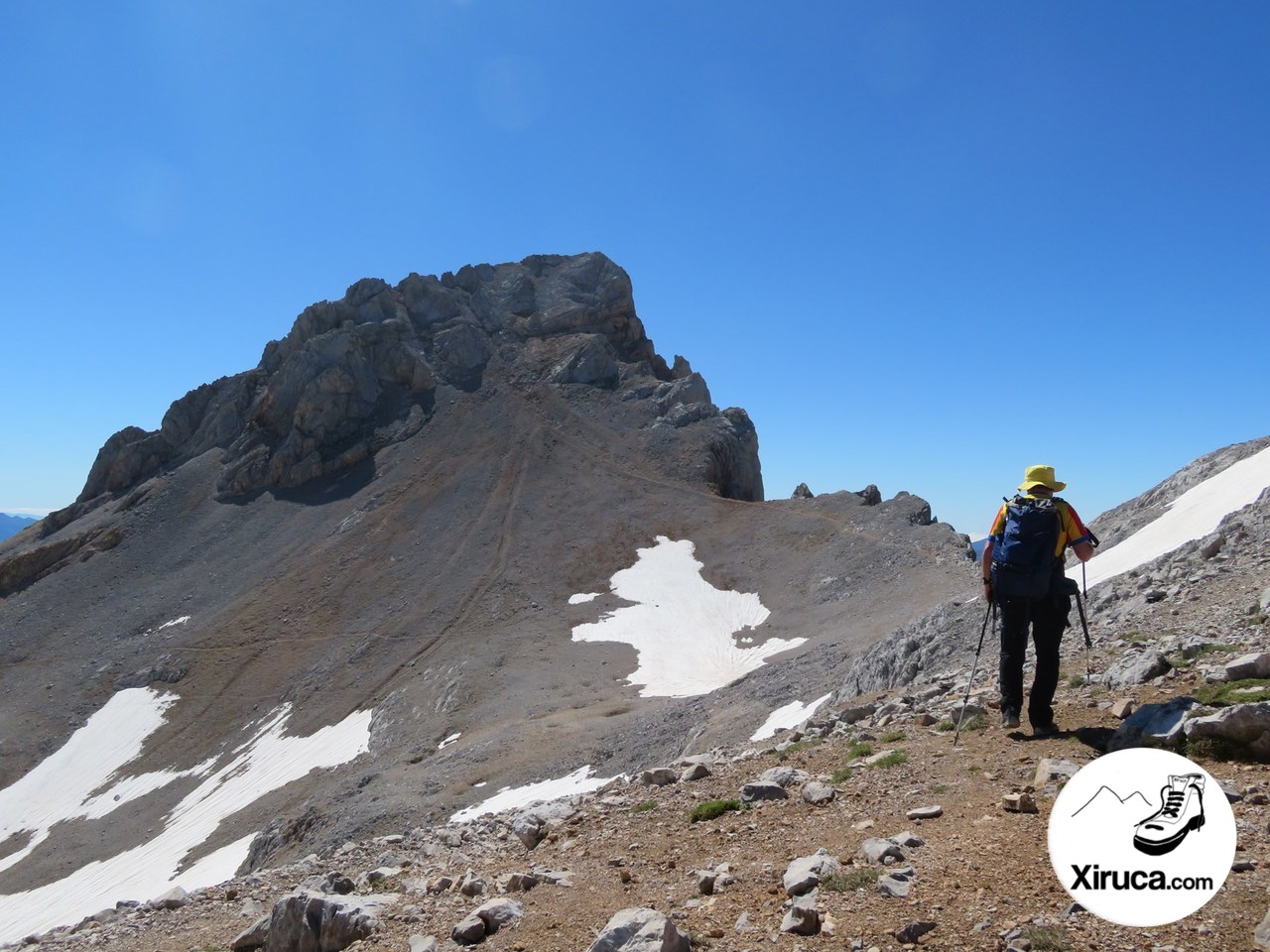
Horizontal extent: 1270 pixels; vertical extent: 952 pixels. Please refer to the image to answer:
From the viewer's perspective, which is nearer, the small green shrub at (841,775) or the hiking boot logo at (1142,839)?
the hiking boot logo at (1142,839)

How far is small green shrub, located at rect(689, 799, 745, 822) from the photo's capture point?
8.60 m

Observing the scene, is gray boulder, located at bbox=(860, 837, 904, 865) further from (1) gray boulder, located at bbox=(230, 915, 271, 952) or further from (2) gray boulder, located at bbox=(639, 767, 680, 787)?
(1) gray boulder, located at bbox=(230, 915, 271, 952)

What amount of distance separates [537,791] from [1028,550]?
63.8 feet

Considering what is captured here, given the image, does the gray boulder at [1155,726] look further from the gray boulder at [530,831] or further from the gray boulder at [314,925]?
the gray boulder at [314,925]

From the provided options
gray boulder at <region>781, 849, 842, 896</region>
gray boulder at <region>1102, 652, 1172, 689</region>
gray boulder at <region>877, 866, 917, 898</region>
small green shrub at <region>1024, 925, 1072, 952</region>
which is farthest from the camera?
gray boulder at <region>1102, 652, 1172, 689</region>

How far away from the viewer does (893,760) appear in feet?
28.8

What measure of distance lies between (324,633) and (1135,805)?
61270 mm

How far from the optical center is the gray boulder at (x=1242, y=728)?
6699 millimetres

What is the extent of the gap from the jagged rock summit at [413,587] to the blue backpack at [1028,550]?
1503cm

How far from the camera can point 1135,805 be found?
537 cm

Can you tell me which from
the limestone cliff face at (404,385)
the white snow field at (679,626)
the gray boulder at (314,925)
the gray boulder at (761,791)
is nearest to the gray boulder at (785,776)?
the gray boulder at (761,791)

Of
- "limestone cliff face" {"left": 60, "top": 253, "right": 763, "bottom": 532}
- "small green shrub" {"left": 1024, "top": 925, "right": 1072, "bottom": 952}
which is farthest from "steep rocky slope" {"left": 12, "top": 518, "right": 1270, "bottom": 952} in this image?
"limestone cliff face" {"left": 60, "top": 253, "right": 763, "bottom": 532}

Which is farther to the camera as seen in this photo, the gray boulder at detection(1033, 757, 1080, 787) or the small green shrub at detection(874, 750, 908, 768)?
the small green shrub at detection(874, 750, 908, 768)

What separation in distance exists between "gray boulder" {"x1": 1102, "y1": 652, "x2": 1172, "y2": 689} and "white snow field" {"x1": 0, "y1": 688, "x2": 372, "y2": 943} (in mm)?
29952
